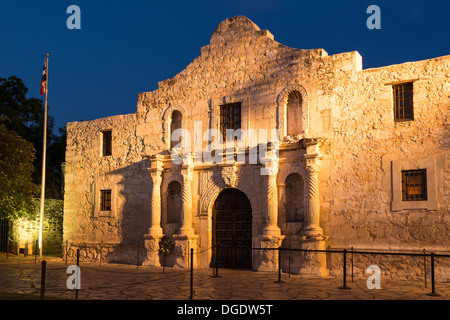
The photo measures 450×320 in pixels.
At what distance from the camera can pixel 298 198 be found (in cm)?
1388

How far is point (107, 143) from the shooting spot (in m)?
18.6

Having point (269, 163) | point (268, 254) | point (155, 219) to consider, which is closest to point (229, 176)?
point (269, 163)

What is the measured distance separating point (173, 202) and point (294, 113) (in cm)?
541

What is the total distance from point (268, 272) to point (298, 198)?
2.38 m

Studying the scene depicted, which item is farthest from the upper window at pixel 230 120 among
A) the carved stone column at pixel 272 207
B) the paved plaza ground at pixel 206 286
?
the paved plaza ground at pixel 206 286

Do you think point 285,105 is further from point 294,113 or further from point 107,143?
point 107,143

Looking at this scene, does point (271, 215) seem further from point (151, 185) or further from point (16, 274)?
point (16, 274)

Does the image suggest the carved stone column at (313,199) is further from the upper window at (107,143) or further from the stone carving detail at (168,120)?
the upper window at (107,143)

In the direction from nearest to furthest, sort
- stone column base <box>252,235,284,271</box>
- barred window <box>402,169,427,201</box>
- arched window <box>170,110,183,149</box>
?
barred window <box>402,169,427,201</box>, stone column base <box>252,235,284,271</box>, arched window <box>170,110,183,149</box>

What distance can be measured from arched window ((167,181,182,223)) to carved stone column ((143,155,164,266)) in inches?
18.7

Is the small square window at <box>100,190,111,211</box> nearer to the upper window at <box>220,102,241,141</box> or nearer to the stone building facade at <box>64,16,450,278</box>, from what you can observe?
the stone building facade at <box>64,16,450,278</box>

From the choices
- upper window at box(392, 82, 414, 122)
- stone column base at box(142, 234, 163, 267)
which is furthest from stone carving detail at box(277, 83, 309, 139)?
stone column base at box(142, 234, 163, 267)

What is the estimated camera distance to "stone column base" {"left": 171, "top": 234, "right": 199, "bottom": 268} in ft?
49.1
